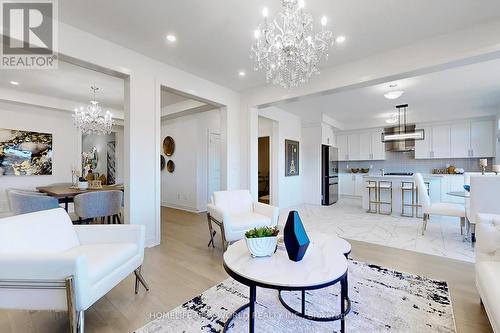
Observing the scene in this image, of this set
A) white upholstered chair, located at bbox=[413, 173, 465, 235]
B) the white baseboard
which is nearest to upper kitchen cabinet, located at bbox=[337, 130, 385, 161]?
white upholstered chair, located at bbox=[413, 173, 465, 235]

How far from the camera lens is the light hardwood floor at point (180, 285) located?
1.65m

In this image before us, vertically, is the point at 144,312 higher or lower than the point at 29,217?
lower

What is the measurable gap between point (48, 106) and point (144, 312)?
5532 millimetres

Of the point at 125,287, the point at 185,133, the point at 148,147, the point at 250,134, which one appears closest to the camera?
the point at 125,287

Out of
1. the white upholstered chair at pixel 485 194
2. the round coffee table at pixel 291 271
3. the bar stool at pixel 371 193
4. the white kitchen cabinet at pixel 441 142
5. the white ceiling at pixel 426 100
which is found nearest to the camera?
the round coffee table at pixel 291 271

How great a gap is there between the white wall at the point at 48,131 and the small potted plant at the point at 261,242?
600 centimetres

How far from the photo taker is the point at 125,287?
2154mm

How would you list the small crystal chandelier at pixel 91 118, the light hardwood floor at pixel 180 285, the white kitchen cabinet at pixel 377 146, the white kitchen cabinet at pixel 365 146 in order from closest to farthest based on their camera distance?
the light hardwood floor at pixel 180 285 → the small crystal chandelier at pixel 91 118 → the white kitchen cabinet at pixel 377 146 → the white kitchen cabinet at pixel 365 146

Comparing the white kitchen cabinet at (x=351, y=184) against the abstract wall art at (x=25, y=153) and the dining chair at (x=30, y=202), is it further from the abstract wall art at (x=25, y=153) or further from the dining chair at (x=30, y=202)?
the abstract wall art at (x=25, y=153)

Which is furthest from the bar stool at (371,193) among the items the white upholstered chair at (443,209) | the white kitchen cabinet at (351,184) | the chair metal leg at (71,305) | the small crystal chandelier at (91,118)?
the small crystal chandelier at (91,118)

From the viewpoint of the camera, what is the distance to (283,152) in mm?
6246

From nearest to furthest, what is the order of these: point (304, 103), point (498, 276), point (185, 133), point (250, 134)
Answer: point (498, 276)
point (250, 134)
point (304, 103)
point (185, 133)

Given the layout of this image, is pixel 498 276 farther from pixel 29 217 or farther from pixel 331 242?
pixel 29 217

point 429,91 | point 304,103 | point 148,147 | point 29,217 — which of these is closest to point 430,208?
point 429,91
